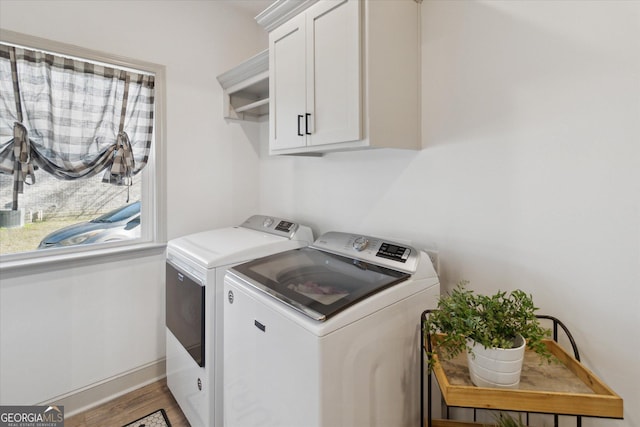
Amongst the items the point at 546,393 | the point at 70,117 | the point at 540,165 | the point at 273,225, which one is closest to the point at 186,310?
the point at 273,225

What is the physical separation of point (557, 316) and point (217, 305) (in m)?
1.46

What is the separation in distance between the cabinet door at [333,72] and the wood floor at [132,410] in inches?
73.6

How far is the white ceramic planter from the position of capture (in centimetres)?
86

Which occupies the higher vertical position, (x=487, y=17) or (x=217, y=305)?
(x=487, y=17)

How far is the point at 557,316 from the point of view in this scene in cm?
114

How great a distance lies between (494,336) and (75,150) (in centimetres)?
229

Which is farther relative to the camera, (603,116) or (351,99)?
(351,99)

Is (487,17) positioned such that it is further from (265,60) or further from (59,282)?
(59,282)

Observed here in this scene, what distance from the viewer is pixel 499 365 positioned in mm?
869

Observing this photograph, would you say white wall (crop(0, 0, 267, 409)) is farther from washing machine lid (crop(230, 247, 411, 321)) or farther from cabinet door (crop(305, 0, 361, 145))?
cabinet door (crop(305, 0, 361, 145))

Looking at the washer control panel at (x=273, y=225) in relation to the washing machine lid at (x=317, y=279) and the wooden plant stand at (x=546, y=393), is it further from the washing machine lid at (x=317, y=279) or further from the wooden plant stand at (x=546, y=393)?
the wooden plant stand at (x=546, y=393)

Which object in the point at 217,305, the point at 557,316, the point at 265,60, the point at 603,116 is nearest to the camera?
the point at 603,116

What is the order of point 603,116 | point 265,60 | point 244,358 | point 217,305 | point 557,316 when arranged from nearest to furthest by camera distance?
point 603,116 → point 557,316 → point 244,358 → point 217,305 → point 265,60

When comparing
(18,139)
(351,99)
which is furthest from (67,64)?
(351,99)
